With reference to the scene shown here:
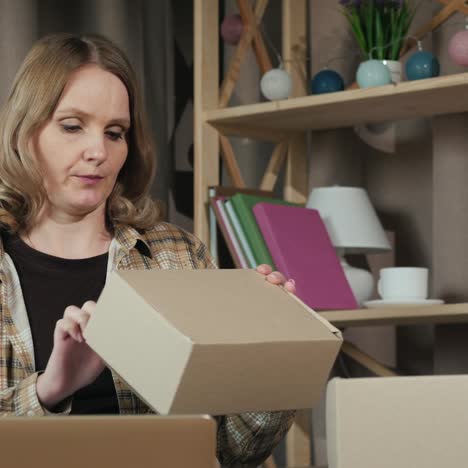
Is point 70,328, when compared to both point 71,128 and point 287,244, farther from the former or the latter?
point 287,244

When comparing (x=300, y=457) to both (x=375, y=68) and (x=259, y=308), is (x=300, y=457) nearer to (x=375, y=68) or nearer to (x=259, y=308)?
(x=375, y=68)

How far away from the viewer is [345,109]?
2.22 meters

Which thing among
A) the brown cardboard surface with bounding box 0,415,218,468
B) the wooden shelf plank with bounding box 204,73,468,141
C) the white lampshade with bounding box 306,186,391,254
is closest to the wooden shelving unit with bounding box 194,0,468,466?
the wooden shelf plank with bounding box 204,73,468,141

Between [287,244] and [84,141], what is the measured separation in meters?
0.73

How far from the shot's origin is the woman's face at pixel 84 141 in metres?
1.54

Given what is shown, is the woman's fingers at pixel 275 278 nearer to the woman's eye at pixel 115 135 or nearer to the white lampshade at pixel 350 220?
the woman's eye at pixel 115 135

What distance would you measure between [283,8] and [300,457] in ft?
3.49

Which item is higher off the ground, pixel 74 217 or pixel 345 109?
pixel 345 109

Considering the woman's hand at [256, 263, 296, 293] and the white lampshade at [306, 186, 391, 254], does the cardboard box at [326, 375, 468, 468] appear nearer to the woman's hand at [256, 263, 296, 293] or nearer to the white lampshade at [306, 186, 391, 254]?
the woman's hand at [256, 263, 296, 293]

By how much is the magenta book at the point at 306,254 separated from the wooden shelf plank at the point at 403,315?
0.09ft

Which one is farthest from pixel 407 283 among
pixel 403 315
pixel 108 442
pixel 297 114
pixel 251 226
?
pixel 108 442

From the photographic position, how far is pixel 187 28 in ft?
8.84

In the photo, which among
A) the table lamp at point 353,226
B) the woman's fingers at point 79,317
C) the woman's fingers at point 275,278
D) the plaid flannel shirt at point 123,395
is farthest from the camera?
the table lamp at point 353,226

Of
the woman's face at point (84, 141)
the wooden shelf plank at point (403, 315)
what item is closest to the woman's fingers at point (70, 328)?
the woman's face at point (84, 141)
